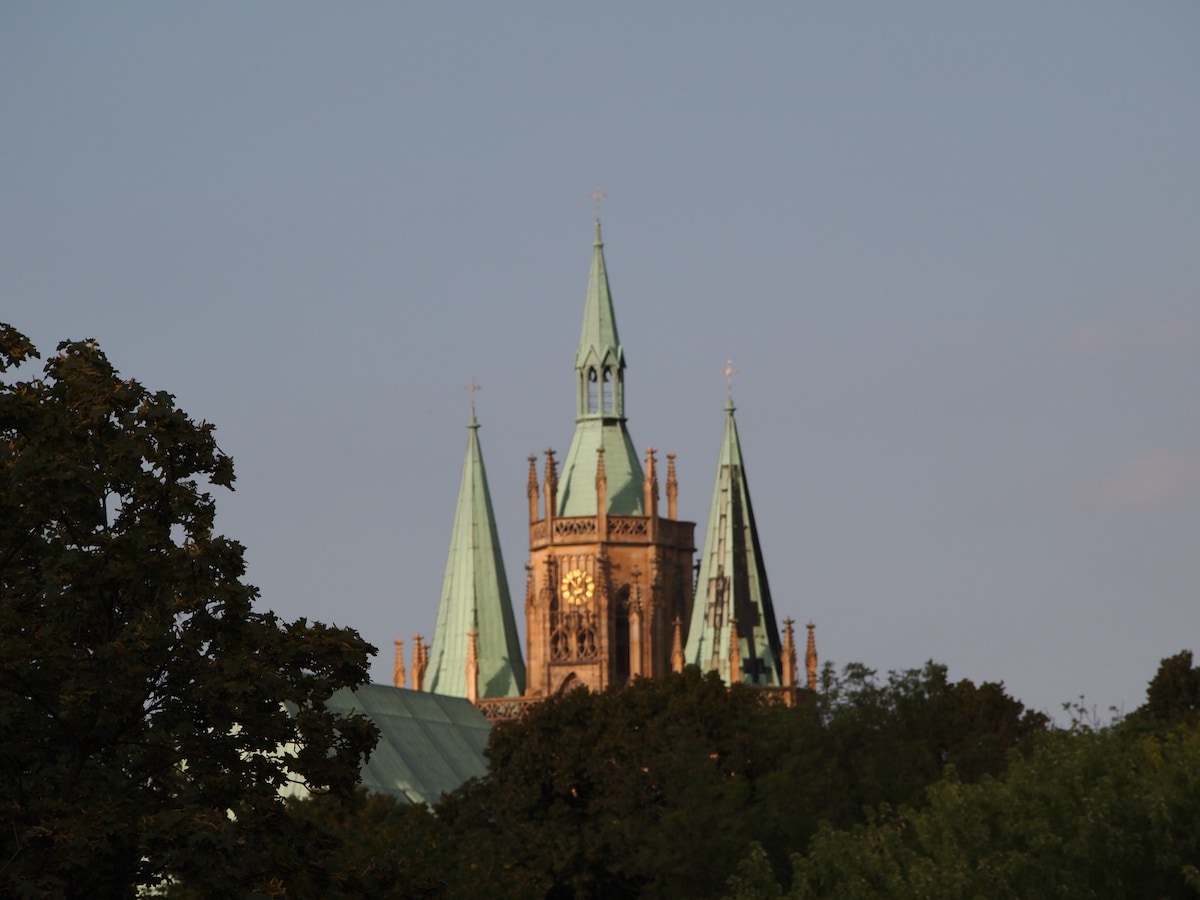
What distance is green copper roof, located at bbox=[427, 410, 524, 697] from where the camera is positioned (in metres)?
140

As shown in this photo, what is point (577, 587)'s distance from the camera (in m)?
140

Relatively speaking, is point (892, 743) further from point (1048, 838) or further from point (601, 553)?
point (601, 553)

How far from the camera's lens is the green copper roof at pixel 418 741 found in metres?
109

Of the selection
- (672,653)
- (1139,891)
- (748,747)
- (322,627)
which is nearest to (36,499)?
(322,627)

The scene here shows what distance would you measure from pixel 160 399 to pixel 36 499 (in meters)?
1.89

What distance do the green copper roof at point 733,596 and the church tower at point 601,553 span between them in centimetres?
223

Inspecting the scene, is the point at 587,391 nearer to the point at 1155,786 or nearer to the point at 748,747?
the point at 748,747

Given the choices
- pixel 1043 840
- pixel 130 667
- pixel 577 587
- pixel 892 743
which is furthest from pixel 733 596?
pixel 130 667

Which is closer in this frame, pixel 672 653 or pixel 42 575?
pixel 42 575

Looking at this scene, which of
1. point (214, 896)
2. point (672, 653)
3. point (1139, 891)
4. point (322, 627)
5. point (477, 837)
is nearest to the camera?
point (214, 896)

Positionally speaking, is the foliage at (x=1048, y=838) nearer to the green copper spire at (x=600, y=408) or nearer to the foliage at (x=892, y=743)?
the foliage at (x=892, y=743)

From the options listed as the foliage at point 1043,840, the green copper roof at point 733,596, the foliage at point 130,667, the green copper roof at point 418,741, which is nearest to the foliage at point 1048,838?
the foliage at point 1043,840

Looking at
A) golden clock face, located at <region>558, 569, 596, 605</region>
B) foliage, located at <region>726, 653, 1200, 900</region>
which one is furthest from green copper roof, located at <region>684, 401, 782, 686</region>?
foliage, located at <region>726, 653, 1200, 900</region>

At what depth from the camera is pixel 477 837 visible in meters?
77.3
